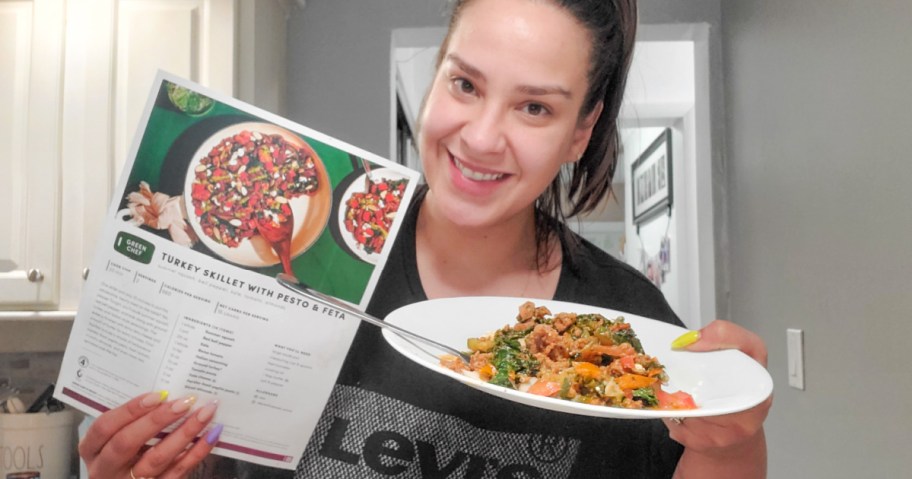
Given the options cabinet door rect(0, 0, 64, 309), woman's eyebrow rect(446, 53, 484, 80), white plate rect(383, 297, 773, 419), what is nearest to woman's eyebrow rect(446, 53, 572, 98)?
woman's eyebrow rect(446, 53, 484, 80)

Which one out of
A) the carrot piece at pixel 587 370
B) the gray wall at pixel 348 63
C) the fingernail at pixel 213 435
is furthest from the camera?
the gray wall at pixel 348 63

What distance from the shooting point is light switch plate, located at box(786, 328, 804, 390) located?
1.35 m

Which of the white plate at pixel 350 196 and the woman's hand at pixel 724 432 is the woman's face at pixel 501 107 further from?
the woman's hand at pixel 724 432

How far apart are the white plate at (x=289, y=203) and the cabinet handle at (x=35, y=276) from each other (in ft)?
3.30

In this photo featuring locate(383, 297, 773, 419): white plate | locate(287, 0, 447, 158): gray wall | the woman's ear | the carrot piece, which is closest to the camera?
locate(383, 297, 773, 419): white plate

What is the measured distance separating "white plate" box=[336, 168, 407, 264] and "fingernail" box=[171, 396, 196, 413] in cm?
22

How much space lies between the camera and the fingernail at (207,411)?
2.42ft

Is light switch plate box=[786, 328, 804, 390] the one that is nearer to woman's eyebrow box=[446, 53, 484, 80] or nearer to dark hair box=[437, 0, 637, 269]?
dark hair box=[437, 0, 637, 269]

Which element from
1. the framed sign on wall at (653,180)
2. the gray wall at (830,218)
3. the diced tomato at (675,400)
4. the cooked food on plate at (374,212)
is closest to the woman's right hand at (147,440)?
the cooked food on plate at (374,212)

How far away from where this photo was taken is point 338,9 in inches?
72.4

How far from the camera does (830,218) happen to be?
1216mm

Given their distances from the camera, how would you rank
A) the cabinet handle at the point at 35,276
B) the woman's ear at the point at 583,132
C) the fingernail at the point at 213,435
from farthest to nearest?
the cabinet handle at the point at 35,276 < the woman's ear at the point at 583,132 < the fingernail at the point at 213,435

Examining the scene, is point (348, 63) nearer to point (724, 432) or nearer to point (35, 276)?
point (35, 276)

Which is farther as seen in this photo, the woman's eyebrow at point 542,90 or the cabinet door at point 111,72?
the cabinet door at point 111,72
